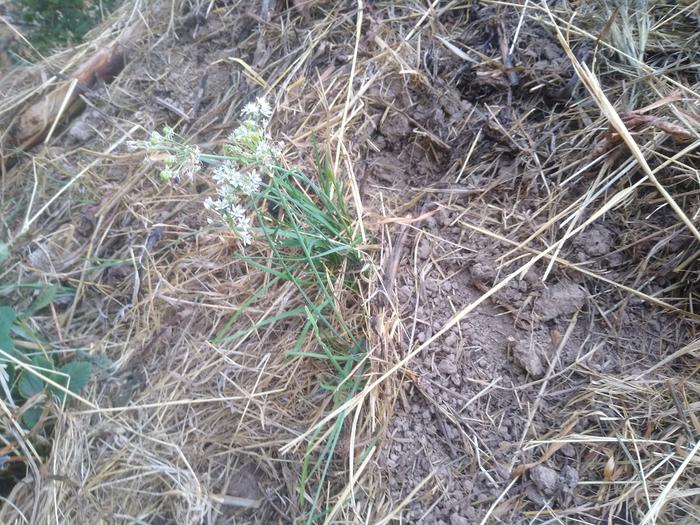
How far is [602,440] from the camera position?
1271 millimetres

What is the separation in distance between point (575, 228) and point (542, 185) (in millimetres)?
168

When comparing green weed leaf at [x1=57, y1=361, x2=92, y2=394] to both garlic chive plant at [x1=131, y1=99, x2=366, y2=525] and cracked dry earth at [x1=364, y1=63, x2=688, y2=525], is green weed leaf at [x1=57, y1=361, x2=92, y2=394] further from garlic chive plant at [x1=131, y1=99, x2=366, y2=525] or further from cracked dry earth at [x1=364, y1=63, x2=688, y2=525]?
cracked dry earth at [x1=364, y1=63, x2=688, y2=525]

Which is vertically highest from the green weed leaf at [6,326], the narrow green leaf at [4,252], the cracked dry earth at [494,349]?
the narrow green leaf at [4,252]

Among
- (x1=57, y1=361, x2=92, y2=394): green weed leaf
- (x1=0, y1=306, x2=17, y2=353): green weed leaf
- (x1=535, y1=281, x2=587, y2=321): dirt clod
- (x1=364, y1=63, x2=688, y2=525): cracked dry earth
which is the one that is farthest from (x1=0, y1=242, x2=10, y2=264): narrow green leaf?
(x1=535, y1=281, x2=587, y2=321): dirt clod

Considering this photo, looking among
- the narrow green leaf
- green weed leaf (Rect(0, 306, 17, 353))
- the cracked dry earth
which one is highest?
the narrow green leaf

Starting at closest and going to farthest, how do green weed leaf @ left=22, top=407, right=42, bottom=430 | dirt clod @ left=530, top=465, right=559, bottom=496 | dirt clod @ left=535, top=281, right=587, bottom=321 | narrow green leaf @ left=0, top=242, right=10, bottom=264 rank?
dirt clod @ left=530, top=465, right=559, bottom=496 → dirt clod @ left=535, top=281, right=587, bottom=321 → green weed leaf @ left=22, top=407, right=42, bottom=430 → narrow green leaf @ left=0, top=242, right=10, bottom=264

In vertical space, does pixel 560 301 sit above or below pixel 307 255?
below

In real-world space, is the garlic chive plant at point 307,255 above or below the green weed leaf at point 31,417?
above

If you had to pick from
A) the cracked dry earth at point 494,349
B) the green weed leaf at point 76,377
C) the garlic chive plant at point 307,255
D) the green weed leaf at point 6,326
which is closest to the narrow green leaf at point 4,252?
the green weed leaf at point 6,326

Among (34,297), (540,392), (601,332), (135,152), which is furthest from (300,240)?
Result: (34,297)

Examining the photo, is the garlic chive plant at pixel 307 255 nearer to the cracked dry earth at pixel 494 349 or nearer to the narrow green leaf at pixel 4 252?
the cracked dry earth at pixel 494 349

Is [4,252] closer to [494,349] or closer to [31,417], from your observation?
[31,417]

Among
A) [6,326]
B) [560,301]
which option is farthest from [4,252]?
[560,301]

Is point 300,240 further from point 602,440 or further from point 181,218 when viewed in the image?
point 602,440
